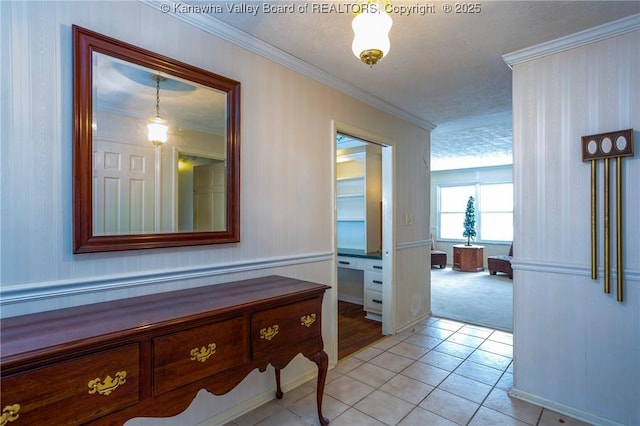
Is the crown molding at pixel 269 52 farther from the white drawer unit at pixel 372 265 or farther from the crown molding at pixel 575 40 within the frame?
the white drawer unit at pixel 372 265

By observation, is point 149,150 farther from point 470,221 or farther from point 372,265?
point 470,221

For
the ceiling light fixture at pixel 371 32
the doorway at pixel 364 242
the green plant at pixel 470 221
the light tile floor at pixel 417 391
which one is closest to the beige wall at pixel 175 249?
the light tile floor at pixel 417 391

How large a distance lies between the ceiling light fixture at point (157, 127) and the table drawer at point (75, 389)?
105 cm

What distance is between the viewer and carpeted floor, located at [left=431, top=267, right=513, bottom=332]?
4.07 metres

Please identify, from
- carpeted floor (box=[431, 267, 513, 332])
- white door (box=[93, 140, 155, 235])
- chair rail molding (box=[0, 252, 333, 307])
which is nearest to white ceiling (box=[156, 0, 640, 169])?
white door (box=[93, 140, 155, 235])

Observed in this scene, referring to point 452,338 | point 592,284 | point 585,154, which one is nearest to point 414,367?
point 452,338

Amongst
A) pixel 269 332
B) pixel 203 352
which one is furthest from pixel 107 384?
pixel 269 332

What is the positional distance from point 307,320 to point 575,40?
2484 millimetres

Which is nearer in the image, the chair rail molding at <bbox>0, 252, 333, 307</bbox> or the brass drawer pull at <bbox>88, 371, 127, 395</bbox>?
the brass drawer pull at <bbox>88, 371, 127, 395</bbox>

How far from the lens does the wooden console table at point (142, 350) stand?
99 centimetres

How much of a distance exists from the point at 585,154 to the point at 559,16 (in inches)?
33.7

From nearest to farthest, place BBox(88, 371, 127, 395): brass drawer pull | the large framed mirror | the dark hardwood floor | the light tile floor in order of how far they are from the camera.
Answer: BBox(88, 371, 127, 395): brass drawer pull
the large framed mirror
the light tile floor
the dark hardwood floor

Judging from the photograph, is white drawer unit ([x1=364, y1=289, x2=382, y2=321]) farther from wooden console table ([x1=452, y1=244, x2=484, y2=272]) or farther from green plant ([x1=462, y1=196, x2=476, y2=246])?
green plant ([x1=462, y1=196, x2=476, y2=246])

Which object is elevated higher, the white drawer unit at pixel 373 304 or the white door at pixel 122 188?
the white door at pixel 122 188
